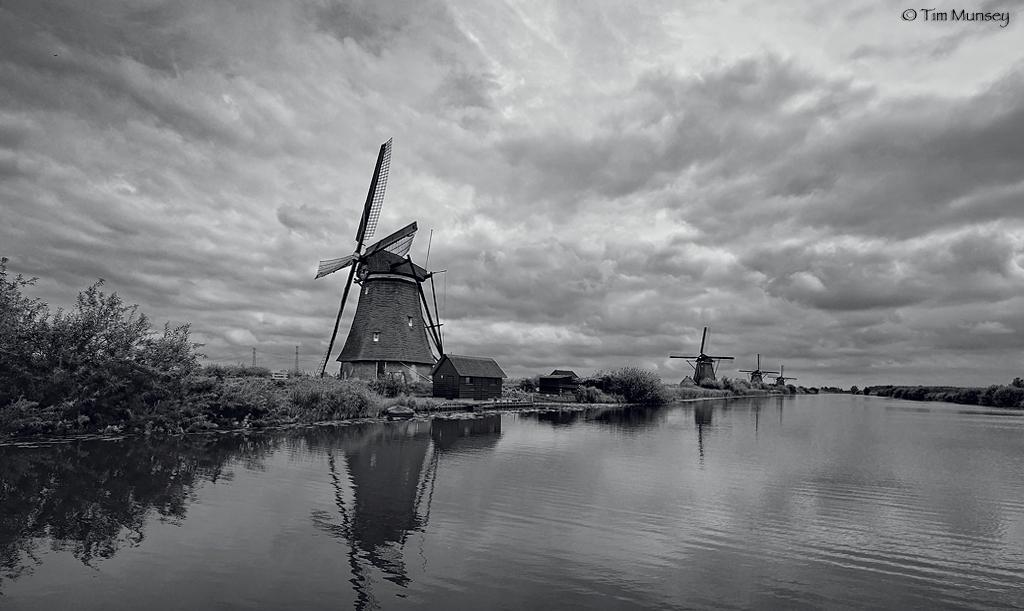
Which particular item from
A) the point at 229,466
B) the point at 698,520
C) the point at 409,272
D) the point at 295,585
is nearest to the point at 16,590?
the point at 295,585

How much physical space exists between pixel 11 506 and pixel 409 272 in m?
32.6

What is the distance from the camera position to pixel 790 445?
Answer: 26234mm

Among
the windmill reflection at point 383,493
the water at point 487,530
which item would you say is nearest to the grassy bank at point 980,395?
the water at point 487,530

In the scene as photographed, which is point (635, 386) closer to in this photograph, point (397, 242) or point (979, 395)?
point (397, 242)

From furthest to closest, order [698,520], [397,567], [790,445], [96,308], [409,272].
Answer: [409,272]
[790,445]
[96,308]
[698,520]
[397,567]

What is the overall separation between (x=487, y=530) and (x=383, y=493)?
12.3 feet

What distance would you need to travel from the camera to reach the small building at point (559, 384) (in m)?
64.4

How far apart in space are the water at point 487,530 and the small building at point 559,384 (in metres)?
43.7

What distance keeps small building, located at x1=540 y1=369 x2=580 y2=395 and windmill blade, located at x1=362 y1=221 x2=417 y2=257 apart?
2800 cm

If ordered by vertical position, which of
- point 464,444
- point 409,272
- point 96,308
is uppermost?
point 409,272

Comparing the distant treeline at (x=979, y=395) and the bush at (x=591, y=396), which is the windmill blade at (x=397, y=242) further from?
the distant treeline at (x=979, y=395)

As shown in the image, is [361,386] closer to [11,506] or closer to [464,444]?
[464,444]

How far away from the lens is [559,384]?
66250 mm

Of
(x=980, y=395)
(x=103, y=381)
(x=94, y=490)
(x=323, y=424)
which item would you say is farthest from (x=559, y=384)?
(x=980, y=395)
